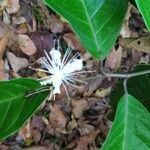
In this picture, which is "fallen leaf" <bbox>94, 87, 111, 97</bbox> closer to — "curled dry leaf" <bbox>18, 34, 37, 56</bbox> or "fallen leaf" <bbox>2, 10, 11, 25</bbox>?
"curled dry leaf" <bbox>18, 34, 37, 56</bbox>

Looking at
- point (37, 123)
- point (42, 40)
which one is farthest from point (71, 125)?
point (42, 40)

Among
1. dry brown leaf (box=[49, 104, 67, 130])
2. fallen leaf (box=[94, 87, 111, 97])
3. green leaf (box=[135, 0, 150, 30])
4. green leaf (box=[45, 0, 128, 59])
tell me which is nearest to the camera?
green leaf (box=[135, 0, 150, 30])

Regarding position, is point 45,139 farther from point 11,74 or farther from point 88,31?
point 88,31

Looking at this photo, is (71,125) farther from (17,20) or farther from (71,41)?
(17,20)

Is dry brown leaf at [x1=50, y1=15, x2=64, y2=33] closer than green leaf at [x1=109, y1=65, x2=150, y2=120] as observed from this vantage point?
No

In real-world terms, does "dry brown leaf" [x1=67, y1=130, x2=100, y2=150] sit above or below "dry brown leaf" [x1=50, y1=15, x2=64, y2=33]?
below

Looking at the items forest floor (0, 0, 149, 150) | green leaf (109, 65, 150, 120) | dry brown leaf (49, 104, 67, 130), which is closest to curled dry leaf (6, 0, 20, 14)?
forest floor (0, 0, 149, 150)

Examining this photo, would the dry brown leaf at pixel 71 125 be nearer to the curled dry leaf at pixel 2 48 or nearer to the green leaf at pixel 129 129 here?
the curled dry leaf at pixel 2 48

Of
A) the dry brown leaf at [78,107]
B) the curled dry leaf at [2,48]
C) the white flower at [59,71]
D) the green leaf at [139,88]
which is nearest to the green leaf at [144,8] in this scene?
the white flower at [59,71]
